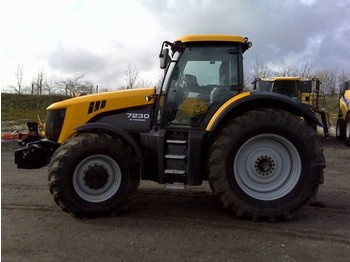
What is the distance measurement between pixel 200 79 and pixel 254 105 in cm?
84

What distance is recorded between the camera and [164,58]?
557 centimetres

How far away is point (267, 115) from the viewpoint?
547 centimetres

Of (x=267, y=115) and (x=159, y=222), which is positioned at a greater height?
(x=267, y=115)

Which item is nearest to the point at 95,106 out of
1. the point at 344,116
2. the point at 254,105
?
the point at 254,105

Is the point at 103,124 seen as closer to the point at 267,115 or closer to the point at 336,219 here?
the point at 267,115

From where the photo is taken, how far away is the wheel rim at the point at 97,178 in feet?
18.1

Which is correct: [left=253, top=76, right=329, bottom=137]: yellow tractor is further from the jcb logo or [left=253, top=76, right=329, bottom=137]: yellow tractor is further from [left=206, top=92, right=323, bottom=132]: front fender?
the jcb logo

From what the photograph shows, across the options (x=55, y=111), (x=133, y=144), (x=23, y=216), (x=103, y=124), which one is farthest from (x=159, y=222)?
(x=55, y=111)

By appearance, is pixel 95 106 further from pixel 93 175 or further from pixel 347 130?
pixel 347 130

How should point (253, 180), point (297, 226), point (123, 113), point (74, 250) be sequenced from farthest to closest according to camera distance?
1. point (123, 113)
2. point (253, 180)
3. point (297, 226)
4. point (74, 250)

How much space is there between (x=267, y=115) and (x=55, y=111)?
10.1ft

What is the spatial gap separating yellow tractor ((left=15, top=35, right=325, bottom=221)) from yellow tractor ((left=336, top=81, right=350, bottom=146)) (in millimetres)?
10788

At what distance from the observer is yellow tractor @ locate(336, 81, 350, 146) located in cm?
1573

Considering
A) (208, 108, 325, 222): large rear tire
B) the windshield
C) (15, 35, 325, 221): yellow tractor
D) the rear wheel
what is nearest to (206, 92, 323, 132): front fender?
(15, 35, 325, 221): yellow tractor
